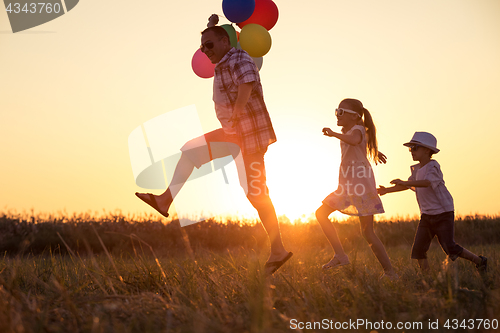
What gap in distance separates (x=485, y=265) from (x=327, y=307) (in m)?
2.69

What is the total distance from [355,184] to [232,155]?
4.62 ft

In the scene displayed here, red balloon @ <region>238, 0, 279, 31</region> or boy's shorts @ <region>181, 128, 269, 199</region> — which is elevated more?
red balloon @ <region>238, 0, 279, 31</region>

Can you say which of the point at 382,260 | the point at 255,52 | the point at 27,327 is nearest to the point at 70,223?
the point at 255,52

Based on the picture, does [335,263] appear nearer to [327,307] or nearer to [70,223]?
[327,307]

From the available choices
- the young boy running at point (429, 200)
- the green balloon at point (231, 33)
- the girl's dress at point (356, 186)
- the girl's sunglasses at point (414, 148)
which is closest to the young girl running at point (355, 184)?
the girl's dress at point (356, 186)

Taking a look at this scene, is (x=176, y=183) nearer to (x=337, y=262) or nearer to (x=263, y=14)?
(x=337, y=262)

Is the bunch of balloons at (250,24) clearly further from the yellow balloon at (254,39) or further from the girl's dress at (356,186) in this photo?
the girl's dress at (356,186)

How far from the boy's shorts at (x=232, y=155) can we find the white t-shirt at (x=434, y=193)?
2061mm

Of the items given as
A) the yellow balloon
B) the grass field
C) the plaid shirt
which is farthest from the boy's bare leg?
the yellow balloon

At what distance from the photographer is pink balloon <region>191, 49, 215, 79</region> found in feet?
13.7

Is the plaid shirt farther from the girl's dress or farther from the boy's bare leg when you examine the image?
the girl's dress

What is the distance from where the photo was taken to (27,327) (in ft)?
4.49

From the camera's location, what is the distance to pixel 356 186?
392 centimetres

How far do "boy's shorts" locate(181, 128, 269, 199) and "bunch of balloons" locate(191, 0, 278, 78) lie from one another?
104 centimetres
